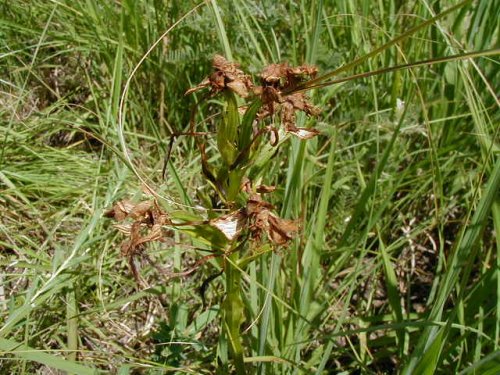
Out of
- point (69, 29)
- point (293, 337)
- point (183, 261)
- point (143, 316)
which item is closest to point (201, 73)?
point (69, 29)

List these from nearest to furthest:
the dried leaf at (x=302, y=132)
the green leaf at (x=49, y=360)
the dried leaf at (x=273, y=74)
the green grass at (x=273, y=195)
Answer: the dried leaf at (x=273, y=74) → the dried leaf at (x=302, y=132) → the green leaf at (x=49, y=360) → the green grass at (x=273, y=195)

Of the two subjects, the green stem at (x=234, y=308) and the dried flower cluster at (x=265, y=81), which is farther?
the green stem at (x=234, y=308)

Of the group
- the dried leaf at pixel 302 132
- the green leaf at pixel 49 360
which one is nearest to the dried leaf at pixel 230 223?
the dried leaf at pixel 302 132

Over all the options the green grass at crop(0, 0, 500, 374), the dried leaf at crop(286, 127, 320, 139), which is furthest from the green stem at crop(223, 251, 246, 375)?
the dried leaf at crop(286, 127, 320, 139)

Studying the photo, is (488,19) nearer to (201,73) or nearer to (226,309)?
(201,73)

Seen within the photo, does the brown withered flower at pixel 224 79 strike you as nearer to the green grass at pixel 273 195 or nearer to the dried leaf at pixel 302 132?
the dried leaf at pixel 302 132

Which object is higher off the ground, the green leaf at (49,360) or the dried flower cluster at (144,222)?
the dried flower cluster at (144,222)
